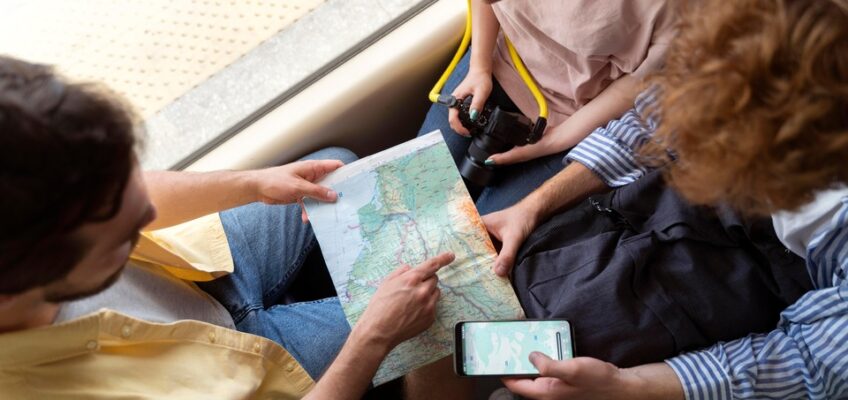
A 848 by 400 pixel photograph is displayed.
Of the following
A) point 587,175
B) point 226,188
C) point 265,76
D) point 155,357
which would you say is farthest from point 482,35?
point 155,357

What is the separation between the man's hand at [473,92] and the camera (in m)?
1.18

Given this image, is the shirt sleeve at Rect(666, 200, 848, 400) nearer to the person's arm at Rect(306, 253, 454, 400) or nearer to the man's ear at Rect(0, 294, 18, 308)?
the person's arm at Rect(306, 253, 454, 400)

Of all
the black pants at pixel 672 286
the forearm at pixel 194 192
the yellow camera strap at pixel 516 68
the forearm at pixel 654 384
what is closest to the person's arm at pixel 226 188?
the forearm at pixel 194 192

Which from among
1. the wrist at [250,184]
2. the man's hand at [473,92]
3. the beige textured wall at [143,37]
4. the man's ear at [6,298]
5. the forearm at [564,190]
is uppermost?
the beige textured wall at [143,37]

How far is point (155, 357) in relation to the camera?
0.83m

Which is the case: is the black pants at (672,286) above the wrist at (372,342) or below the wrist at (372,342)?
above

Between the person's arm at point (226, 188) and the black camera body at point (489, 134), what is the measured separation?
267 mm

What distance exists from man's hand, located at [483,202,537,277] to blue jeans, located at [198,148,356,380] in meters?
0.28

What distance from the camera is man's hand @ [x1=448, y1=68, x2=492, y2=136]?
46.3 inches

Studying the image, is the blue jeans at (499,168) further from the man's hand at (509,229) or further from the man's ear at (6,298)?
the man's ear at (6,298)

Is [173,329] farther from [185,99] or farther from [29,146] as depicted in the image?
[185,99]

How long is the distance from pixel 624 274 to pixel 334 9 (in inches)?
33.2

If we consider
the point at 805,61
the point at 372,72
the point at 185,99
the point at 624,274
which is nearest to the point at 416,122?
the point at 372,72

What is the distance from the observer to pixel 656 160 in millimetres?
963
